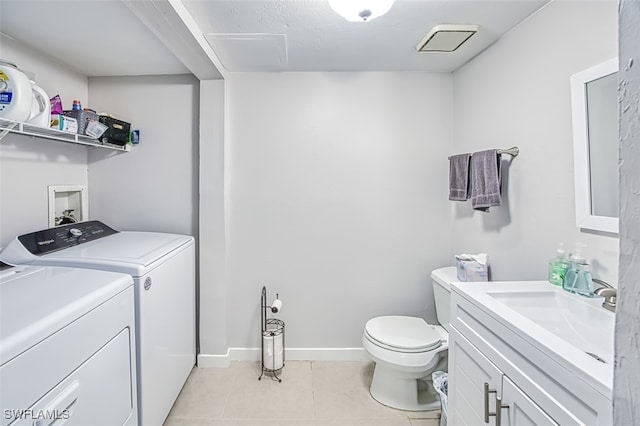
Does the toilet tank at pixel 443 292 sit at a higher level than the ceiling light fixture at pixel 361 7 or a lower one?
lower

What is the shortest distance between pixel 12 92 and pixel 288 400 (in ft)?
7.04

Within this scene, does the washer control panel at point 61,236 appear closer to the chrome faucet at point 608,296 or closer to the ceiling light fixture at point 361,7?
the ceiling light fixture at point 361,7

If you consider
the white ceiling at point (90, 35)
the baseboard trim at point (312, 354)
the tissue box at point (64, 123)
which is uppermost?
the white ceiling at point (90, 35)

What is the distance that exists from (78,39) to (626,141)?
2.41 m

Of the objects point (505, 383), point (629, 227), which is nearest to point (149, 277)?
point (505, 383)

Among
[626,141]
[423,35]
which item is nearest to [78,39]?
[423,35]

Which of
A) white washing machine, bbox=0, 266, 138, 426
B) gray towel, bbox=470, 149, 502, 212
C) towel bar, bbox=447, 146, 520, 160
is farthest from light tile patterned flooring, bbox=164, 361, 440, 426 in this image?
towel bar, bbox=447, 146, 520, 160

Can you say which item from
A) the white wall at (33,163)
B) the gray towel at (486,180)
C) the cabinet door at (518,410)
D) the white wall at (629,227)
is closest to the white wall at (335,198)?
the gray towel at (486,180)

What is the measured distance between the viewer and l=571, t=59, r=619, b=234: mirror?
3.64ft

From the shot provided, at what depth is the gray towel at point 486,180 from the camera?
5.30 feet

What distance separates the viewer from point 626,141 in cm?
34

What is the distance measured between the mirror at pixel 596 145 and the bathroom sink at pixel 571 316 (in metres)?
0.31

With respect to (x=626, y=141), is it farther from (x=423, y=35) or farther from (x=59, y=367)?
(x=423, y=35)

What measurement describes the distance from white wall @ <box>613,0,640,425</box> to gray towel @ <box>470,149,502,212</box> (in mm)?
1393
